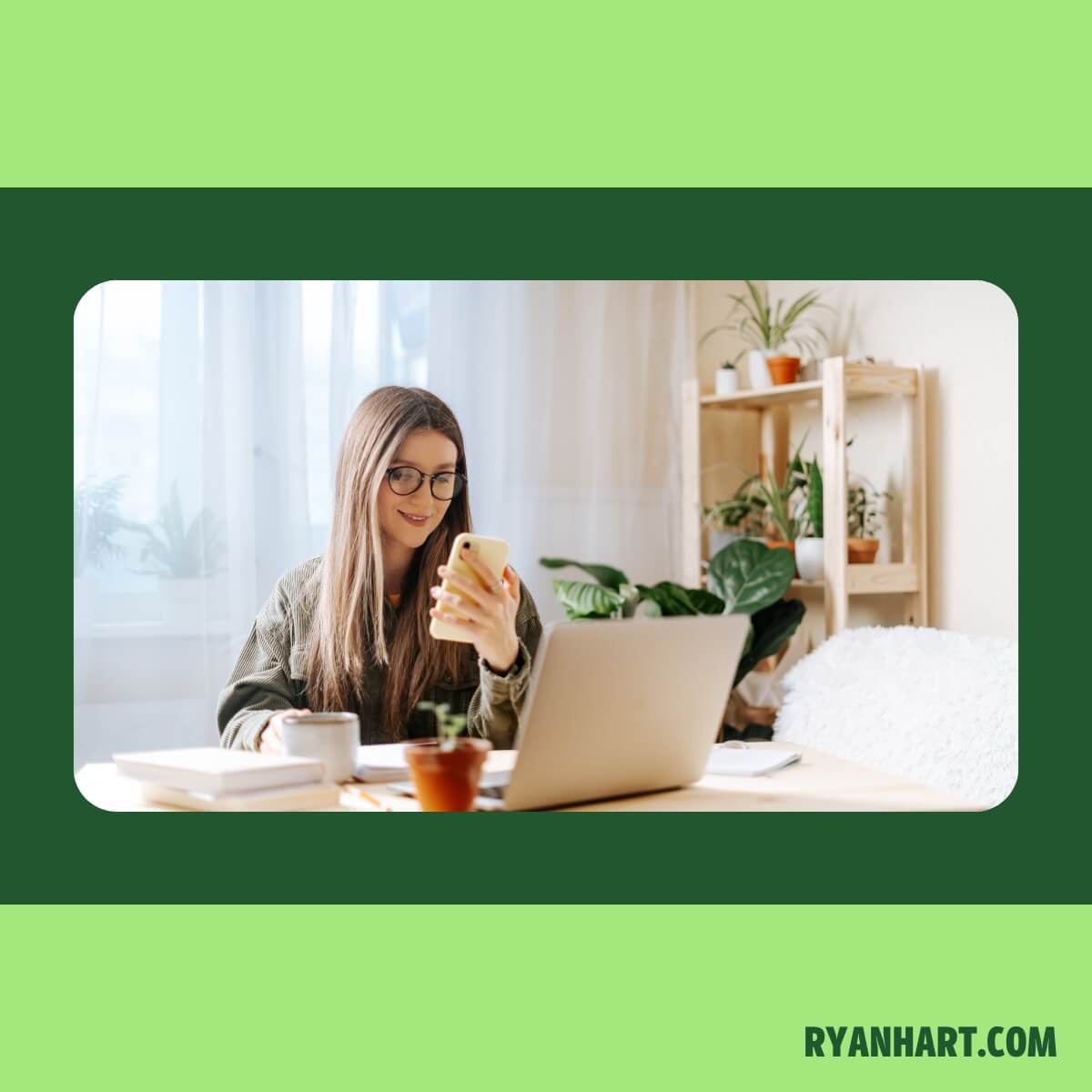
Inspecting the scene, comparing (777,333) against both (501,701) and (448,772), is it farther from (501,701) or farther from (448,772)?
(448,772)

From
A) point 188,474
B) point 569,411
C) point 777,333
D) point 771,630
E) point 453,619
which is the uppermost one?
point 777,333

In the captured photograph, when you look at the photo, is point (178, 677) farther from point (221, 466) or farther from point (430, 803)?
point (430, 803)

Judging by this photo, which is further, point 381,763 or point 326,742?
point 381,763

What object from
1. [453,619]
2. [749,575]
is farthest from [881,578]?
[453,619]

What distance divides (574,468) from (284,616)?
5.14ft

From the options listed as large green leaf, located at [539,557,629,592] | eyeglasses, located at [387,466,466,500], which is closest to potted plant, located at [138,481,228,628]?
large green leaf, located at [539,557,629,592]

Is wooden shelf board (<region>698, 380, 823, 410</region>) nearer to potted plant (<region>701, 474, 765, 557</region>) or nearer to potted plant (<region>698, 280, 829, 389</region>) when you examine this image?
potted plant (<region>698, 280, 829, 389</region>)

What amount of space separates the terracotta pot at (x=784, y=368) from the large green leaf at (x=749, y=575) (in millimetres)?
440

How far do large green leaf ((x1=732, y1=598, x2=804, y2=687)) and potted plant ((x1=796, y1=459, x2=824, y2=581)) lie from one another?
0.09 meters

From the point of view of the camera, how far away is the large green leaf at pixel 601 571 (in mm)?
2982

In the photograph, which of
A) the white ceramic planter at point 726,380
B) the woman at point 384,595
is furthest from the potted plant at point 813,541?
the woman at point 384,595

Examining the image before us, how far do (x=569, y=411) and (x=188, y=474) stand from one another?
3.33ft

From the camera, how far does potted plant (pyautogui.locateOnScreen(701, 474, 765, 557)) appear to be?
313 centimetres

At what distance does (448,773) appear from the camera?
1062 mm
